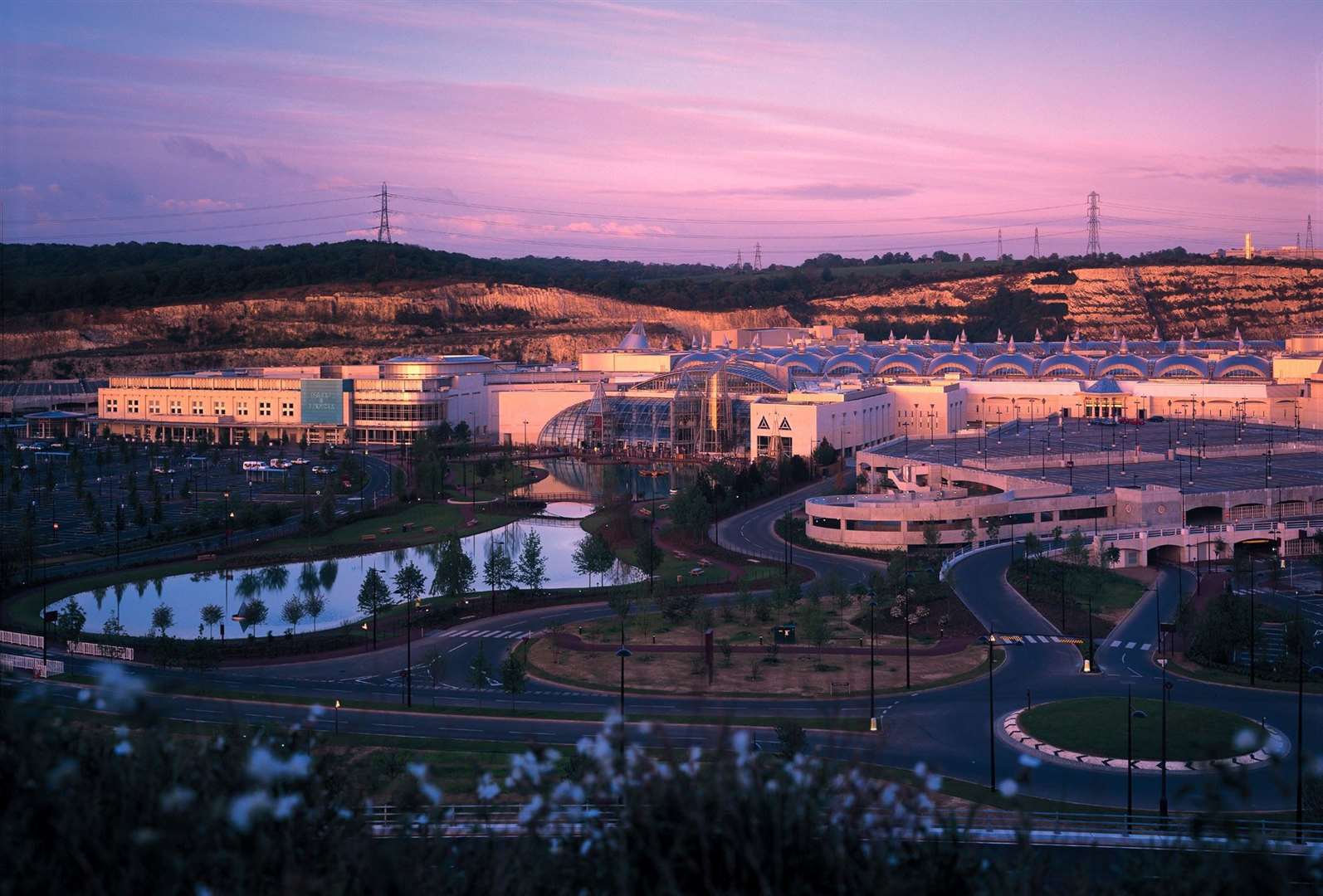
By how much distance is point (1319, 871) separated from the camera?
3.56m

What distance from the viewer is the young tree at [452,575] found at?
43.0 ft

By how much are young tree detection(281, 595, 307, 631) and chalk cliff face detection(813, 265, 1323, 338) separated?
39.8m

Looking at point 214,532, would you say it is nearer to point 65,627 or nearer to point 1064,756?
point 65,627

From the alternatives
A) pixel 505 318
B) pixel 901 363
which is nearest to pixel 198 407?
pixel 901 363

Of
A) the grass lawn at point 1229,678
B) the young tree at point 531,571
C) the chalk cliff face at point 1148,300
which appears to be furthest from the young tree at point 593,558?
the chalk cliff face at point 1148,300

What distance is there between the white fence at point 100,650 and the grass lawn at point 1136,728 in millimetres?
6993

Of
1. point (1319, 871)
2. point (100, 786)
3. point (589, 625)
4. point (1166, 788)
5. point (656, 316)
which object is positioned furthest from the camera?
point (656, 316)

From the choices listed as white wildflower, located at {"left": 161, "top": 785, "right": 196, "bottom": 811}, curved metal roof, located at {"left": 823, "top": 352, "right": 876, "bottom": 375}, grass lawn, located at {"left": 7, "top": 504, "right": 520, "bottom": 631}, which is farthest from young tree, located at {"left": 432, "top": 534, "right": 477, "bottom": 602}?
curved metal roof, located at {"left": 823, "top": 352, "right": 876, "bottom": 375}

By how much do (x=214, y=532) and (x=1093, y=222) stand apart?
140 ft

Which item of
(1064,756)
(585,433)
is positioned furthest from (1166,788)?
(585,433)

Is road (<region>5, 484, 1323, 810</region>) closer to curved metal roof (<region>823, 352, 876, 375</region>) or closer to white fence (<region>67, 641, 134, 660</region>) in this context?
white fence (<region>67, 641, 134, 660</region>)

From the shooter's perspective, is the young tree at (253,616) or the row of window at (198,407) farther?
the row of window at (198,407)

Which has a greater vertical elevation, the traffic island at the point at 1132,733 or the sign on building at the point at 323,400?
the sign on building at the point at 323,400

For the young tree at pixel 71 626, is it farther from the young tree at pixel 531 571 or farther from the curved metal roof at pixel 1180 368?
the curved metal roof at pixel 1180 368
